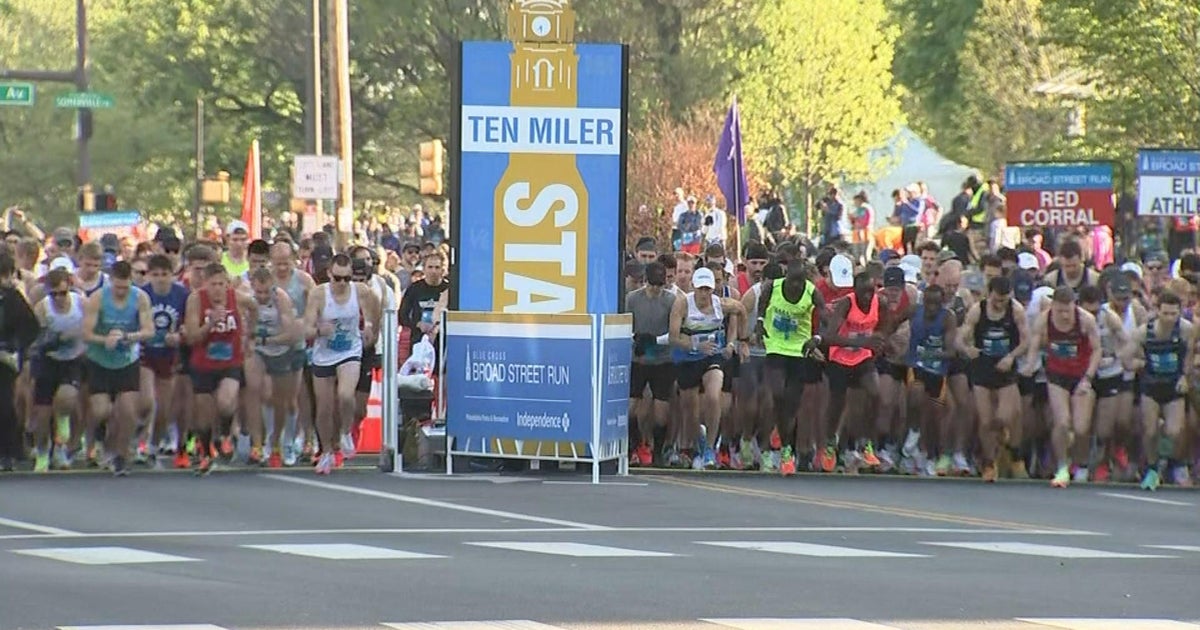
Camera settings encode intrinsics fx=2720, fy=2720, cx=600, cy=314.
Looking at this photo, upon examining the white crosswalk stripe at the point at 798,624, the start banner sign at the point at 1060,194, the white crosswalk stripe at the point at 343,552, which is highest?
the start banner sign at the point at 1060,194

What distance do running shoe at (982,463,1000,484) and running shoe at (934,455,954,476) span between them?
0.40 meters

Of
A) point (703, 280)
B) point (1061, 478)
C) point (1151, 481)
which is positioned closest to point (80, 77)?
point (703, 280)

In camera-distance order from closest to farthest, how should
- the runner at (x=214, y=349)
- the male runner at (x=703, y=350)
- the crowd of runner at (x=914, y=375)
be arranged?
the runner at (x=214, y=349), the crowd of runner at (x=914, y=375), the male runner at (x=703, y=350)

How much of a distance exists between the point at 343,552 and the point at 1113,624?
15.4ft

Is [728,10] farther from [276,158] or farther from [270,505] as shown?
[270,505]

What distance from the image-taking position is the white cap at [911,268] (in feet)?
74.9

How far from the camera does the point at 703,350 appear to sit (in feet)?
72.1

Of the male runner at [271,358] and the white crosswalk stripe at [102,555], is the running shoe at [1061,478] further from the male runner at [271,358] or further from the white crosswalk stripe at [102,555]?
the white crosswalk stripe at [102,555]

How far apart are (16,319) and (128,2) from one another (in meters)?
49.6

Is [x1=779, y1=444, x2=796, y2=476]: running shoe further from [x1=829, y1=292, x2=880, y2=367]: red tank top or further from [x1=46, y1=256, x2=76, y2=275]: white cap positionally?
[x1=46, y1=256, x2=76, y2=275]: white cap

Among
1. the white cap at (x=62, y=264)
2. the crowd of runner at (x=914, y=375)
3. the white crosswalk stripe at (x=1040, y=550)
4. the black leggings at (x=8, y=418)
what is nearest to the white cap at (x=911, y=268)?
the crowd of runner at (x=914, y=375)

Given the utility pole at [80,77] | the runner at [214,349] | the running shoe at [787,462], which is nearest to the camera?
the runner at [214,349]

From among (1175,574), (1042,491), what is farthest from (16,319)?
(1175,574)

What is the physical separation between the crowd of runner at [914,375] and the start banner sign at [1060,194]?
590cm
